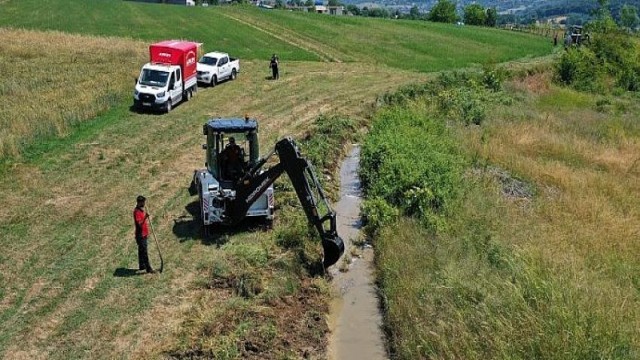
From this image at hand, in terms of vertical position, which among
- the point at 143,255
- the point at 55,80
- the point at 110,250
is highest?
the point at 55,80

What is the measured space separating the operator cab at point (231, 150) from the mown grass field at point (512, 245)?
3757 mm

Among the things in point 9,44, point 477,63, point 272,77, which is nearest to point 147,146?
point 272,77

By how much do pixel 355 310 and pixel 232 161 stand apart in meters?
4.82

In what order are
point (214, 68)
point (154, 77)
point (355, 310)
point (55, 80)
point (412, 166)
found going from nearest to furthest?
point (355, 310), point (412, 166), point (154, 77), point (55, 80), point (214, 68)

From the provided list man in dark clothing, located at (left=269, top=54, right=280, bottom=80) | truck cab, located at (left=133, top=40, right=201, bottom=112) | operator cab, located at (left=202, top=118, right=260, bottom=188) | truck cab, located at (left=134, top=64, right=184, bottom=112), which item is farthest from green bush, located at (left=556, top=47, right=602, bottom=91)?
operator cab, located at (left=202, top=118, right=260, bottom=188)

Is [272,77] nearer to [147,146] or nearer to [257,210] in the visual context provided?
[147,146]

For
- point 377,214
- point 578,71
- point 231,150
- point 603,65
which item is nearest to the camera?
point 231,150

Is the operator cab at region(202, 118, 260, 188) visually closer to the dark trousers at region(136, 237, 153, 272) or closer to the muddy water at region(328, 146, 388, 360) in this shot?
the dark trousers at region(136, 237, 153, 272)

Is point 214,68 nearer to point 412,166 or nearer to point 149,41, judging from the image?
point 149,41

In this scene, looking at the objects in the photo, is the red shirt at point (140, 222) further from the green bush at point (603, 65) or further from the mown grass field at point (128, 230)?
the green bush at point (603, 65)

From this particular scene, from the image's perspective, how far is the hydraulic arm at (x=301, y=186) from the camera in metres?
13.1

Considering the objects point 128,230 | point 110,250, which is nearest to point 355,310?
point 110,250

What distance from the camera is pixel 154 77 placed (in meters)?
28.4

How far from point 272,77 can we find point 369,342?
90.8ft
